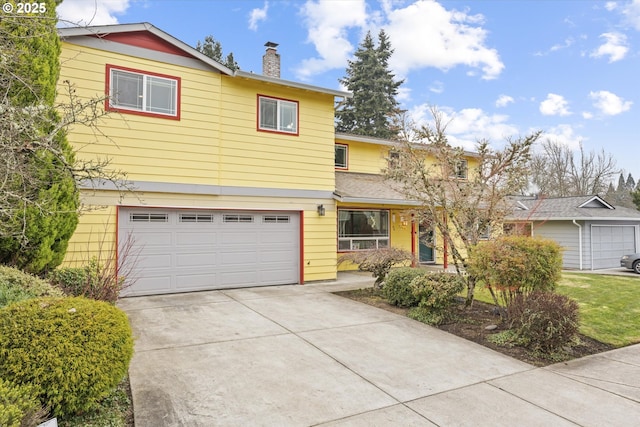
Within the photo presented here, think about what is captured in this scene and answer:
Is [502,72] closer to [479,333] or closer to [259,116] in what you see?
[259,116]

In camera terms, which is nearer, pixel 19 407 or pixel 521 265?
pixel 19 407

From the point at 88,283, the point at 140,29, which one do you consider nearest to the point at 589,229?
the point at 140,29

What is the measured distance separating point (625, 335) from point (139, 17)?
12401mm

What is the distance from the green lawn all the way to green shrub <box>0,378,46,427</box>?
7006 millimetres

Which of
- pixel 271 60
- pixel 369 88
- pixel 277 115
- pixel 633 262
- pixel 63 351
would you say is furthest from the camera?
pixel 369 88

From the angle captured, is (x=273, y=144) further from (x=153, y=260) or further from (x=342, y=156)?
(x=342, y=156)

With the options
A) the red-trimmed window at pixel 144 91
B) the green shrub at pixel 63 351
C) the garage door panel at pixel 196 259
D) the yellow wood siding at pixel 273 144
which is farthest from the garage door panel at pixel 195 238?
the green shrub at pixel 63 351

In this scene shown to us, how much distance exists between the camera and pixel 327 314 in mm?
7539

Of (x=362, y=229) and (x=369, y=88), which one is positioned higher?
(x=369, y=88)

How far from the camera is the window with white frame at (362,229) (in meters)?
14.0

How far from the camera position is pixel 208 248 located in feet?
32.2

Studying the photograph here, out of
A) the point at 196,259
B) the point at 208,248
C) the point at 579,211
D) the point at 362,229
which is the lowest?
the point at 196,259

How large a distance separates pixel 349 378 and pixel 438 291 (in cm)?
336

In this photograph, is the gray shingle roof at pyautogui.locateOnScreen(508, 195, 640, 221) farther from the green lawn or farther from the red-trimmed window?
the red-trimmed window
